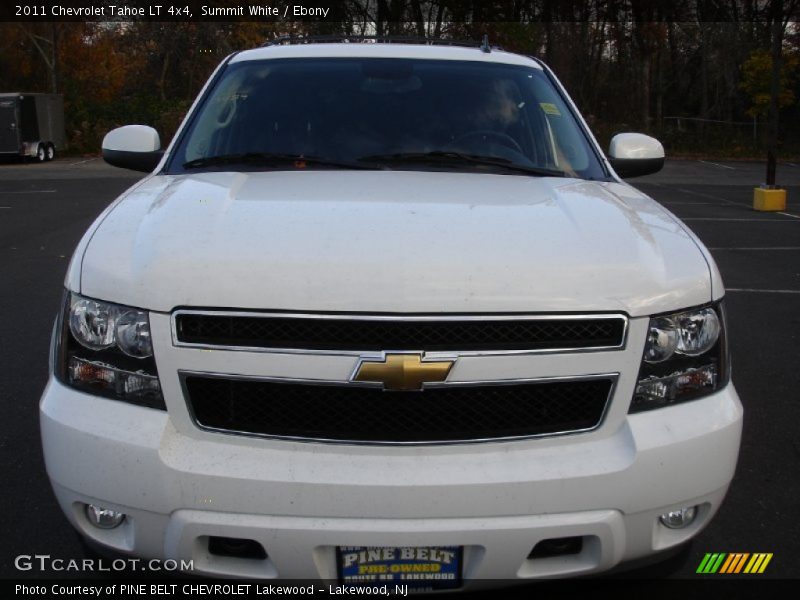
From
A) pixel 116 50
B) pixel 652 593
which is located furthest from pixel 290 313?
pixel 116 50

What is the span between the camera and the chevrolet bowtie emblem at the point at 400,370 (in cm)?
222

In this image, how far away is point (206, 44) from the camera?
1630 inches

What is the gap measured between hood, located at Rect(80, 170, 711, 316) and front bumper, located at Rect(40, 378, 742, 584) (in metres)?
0.35

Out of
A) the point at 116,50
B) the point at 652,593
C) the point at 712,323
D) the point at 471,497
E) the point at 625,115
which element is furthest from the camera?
the point at 116,50

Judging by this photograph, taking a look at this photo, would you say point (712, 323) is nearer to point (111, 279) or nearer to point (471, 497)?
point (471, 497)

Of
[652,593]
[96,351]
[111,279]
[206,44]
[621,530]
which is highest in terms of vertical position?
[206,44]

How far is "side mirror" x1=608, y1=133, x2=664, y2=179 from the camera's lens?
4086 mm

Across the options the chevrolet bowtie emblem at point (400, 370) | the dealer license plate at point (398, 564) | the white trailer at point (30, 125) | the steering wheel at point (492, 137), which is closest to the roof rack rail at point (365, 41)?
the steering wheel at point (492, 137)

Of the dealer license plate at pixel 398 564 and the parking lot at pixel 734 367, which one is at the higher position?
the dealer license plate at pixel 398 564

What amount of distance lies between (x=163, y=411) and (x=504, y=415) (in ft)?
2.94

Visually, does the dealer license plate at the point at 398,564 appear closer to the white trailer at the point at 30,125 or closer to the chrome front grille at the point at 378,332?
the chrome front grille at the point at 378,332

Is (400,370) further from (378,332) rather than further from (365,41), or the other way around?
(365,41)

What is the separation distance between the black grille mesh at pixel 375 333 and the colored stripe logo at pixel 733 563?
125cm

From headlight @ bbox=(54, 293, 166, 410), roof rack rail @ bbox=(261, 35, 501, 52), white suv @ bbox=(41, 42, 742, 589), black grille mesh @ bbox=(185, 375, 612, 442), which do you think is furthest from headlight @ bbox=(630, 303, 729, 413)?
roof rack rail @ bbox=(261, 35, 501, 52)
